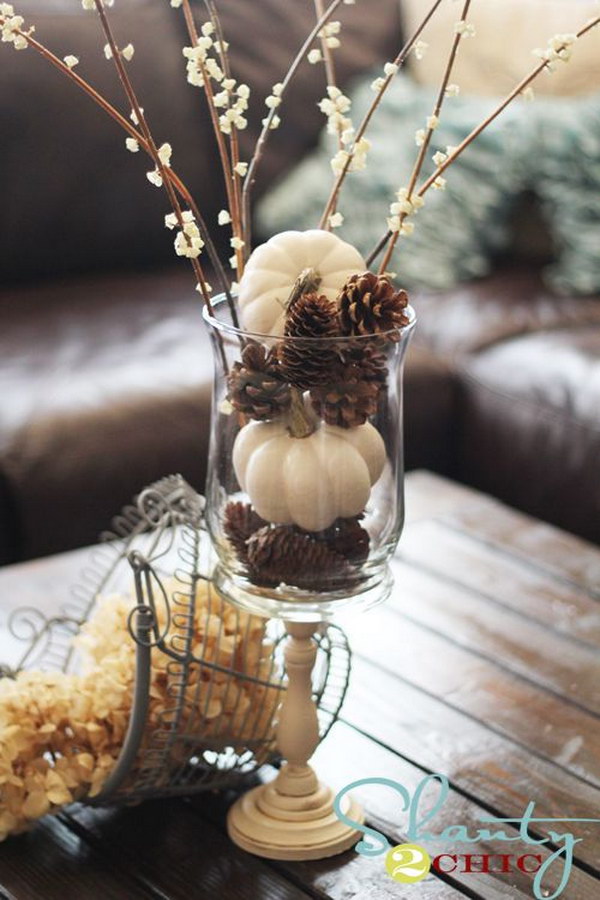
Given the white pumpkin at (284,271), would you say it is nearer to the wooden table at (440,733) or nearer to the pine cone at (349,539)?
the pine cone at (349,539)

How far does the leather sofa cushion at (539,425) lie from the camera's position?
74.7 inches

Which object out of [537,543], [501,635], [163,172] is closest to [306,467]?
[163,172]

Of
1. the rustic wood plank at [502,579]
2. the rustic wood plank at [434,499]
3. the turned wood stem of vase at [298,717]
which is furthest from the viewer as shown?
the rustic wood plank at [434,499]

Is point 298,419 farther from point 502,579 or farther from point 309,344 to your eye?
point 502,579

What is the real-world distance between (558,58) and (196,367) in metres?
1.16

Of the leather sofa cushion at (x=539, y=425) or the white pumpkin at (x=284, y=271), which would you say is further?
the leather sofa cushion at (x=539, y=425)

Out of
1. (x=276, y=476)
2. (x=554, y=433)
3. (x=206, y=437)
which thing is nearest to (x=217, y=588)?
(x=276, y=476)

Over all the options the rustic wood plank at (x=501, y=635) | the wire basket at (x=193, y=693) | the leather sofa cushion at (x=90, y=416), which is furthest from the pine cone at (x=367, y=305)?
the leather sofa cushion at (x=90, y=416)

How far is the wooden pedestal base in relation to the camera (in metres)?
0.89

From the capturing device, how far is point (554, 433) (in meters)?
1.93

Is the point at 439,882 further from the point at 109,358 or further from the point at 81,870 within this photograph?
the point at 109,358

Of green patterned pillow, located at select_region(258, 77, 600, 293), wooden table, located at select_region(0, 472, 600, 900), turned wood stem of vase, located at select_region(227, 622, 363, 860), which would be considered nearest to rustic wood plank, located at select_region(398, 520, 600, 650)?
wooden table, located at select_region(0, 472, 600, 900)

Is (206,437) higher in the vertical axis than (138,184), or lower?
lower

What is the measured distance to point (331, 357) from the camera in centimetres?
77
